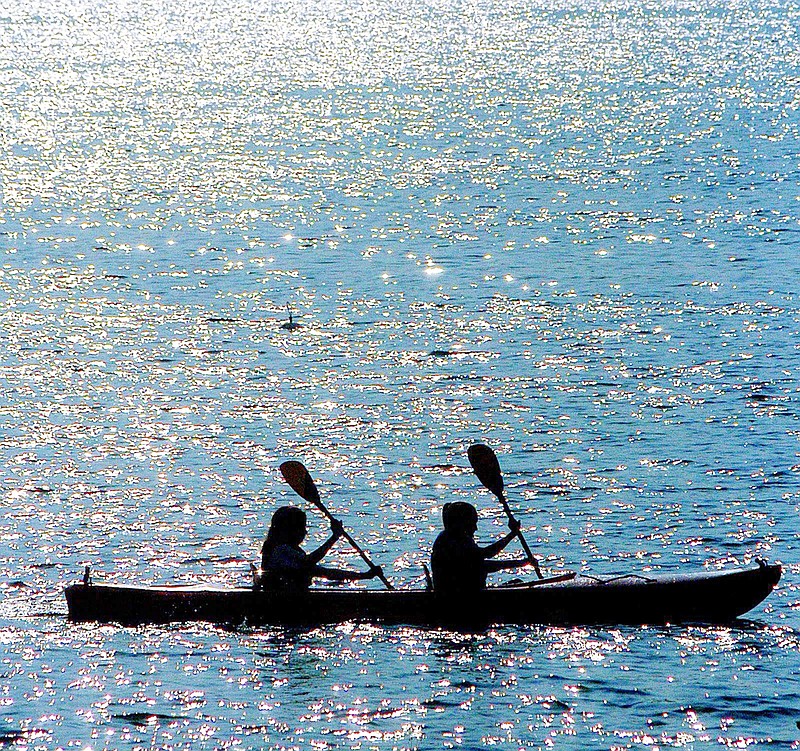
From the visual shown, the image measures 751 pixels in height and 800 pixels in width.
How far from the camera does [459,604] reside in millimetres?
17062

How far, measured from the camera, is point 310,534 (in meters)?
21.1

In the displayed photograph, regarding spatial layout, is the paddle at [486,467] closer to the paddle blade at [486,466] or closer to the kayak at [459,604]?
the paddle blade at [486,466]

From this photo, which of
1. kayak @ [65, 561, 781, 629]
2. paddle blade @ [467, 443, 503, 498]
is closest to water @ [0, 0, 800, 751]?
kayak @ [65, 561, 781, 629]

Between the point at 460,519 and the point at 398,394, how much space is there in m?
10.2

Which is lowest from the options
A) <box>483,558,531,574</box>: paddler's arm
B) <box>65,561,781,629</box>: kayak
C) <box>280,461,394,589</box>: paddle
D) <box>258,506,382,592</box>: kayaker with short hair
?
<box>65,561,781,629</box>: kayak

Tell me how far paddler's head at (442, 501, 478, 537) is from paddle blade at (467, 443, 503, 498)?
2.19 m

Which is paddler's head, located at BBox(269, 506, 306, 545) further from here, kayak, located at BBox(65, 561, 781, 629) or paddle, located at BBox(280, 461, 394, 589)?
paddle, located at BBox(280, 461, 394, 589)

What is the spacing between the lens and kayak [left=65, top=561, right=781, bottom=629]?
17.0m

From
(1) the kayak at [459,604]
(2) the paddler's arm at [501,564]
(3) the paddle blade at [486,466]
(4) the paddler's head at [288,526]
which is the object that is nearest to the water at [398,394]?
(1) the kayak at [459,604]

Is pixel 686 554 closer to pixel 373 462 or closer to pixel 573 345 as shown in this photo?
pixel 373 462

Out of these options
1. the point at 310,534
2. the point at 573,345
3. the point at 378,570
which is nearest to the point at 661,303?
the point at 573,345

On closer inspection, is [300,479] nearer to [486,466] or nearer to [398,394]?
[486,466]

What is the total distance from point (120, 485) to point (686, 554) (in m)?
7.83

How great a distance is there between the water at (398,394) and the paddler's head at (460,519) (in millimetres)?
1133
